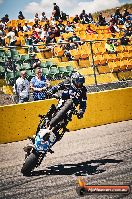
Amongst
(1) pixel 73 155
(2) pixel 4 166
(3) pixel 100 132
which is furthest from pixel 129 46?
(2) pixel 4 166

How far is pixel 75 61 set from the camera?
49.9ft

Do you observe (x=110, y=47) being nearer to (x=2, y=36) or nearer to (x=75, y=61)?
(x=75, y=61)

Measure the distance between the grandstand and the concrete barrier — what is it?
824mm

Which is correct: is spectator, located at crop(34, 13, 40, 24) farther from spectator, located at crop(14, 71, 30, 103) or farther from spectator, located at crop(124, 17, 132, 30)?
spectator, located at crop(14, 71, 30, 103)

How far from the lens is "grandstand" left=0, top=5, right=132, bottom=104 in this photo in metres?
10.8

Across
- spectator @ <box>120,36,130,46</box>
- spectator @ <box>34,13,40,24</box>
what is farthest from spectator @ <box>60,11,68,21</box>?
spectator @ <box>120,36,130,46</box>

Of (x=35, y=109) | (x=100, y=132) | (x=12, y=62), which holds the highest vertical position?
(x=12, y=62)

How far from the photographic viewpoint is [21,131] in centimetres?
933

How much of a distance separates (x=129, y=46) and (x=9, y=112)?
390 inches

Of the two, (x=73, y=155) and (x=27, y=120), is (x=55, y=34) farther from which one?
(x=73, y=155)

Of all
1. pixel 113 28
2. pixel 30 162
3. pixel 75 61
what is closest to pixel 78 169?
pixel 30 162

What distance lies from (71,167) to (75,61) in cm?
949

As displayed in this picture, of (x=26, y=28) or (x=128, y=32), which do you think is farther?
(x=128, y=32)

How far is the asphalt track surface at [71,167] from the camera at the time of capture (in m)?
5.04
